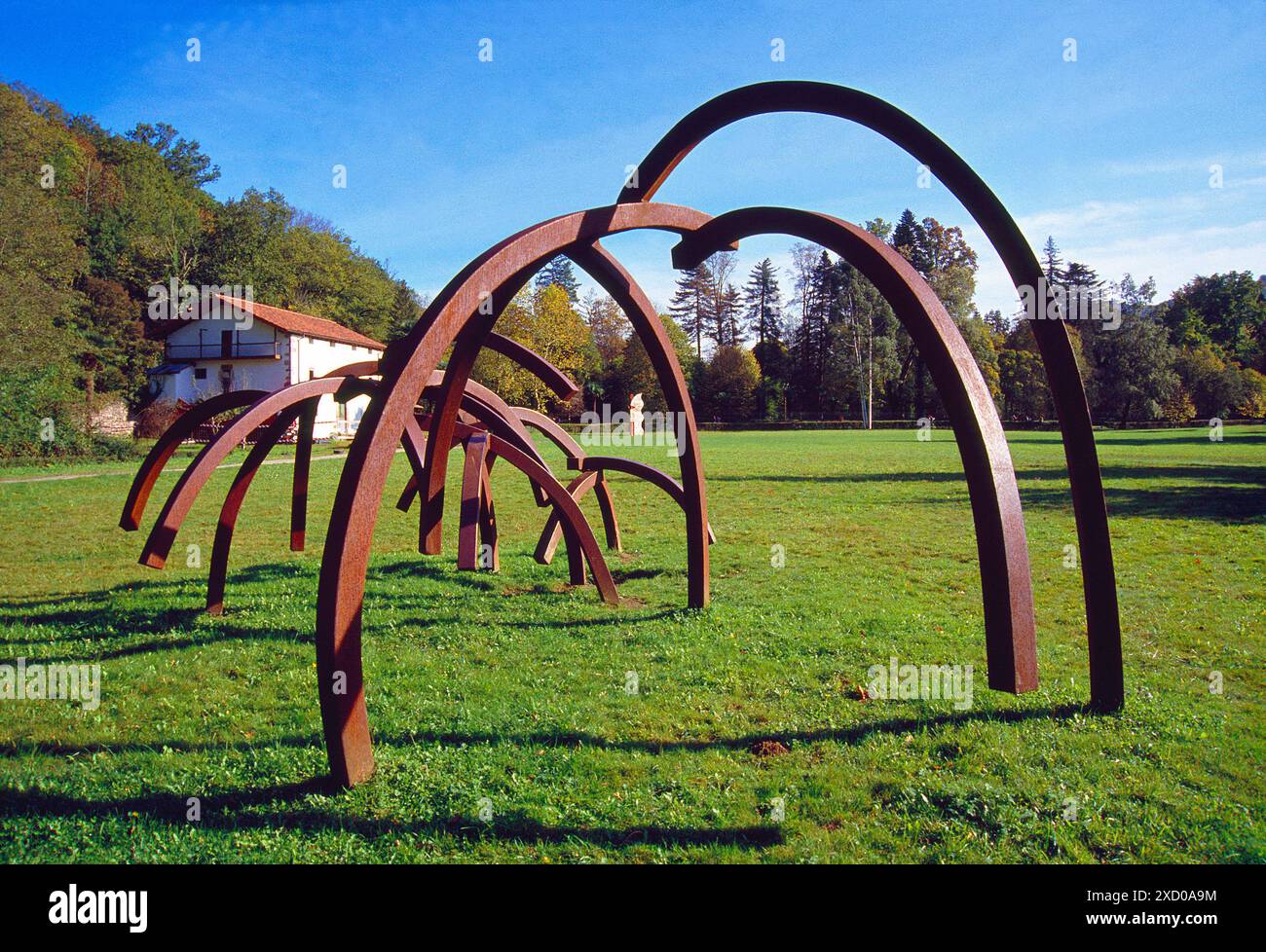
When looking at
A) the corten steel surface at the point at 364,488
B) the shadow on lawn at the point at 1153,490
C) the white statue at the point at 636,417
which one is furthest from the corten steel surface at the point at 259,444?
the white statue at the point at 636,417

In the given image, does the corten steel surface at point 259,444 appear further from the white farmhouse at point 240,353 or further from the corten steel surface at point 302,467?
the white farmhouse at point 240,353

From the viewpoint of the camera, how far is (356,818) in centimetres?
343

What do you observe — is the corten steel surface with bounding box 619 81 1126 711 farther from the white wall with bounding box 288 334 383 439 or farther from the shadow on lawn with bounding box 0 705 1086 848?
the white wall with bounding box 288 334 383 439

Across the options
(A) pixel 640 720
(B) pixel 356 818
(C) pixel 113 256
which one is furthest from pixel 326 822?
(C) pixel 113 256

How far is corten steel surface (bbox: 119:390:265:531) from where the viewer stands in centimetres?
688

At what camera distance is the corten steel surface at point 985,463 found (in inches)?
137

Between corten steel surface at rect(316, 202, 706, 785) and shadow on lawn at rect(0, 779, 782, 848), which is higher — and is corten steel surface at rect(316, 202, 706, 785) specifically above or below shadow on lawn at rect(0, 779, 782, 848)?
above

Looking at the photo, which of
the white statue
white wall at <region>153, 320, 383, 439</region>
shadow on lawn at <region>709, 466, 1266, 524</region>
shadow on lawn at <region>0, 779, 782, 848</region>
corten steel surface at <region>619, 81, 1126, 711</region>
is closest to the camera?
shadow on lawn at <region>0, 779, 782, 848</region>

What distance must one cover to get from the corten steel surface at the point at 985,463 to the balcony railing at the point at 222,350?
44.5 meters

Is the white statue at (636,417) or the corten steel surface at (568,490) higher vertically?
the white statue at (636,417)

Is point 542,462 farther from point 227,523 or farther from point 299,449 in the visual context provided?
point 227,523

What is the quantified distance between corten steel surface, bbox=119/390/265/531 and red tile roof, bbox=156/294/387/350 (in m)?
34.7

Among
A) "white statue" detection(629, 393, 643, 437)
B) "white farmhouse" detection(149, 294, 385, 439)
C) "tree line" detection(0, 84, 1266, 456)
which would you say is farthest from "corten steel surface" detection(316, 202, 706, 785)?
"white farmhouse" detection(149, 294, 385, 439)
